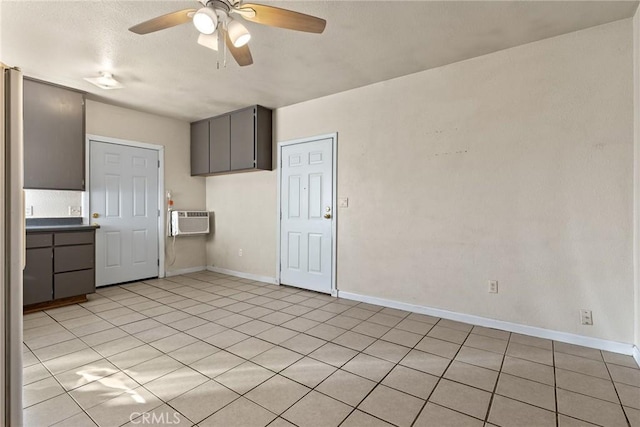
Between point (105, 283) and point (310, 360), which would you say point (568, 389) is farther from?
point (105, 283)

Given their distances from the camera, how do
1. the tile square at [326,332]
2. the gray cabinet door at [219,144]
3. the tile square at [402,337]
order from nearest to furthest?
the tile square at [402,337] < the tile square at [326,332] < the gray cabinet door at [219,144]

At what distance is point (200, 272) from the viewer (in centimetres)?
545

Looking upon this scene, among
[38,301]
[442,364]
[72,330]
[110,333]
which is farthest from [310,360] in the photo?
[38,301]

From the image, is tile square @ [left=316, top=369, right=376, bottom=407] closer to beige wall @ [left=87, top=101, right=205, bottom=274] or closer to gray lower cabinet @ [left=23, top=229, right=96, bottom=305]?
gray lower cabinet @ [left=23, top=229, right=96, bottom=305]

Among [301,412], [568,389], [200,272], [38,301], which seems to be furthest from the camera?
[200,272]

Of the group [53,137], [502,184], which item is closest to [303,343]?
[502,184]

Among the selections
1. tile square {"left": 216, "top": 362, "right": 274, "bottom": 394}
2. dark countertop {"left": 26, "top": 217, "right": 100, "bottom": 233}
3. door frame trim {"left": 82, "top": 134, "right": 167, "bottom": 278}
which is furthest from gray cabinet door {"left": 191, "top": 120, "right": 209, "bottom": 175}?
tile square {"left": 216, "top": 362, "right": 274, "bottom": 394}

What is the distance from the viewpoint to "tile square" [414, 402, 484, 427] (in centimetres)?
162

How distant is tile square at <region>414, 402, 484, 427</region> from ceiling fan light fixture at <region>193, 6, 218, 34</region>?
2.62 meters

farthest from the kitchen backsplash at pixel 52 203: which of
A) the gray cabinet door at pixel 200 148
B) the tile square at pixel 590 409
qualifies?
the tile square at pixel 590 409

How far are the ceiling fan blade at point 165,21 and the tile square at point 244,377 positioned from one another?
2.41 meters

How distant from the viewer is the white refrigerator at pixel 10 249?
1.25 metres

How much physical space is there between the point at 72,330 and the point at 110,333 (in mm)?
410

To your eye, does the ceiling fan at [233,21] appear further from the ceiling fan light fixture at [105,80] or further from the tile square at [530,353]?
the tile square at [530,353]
